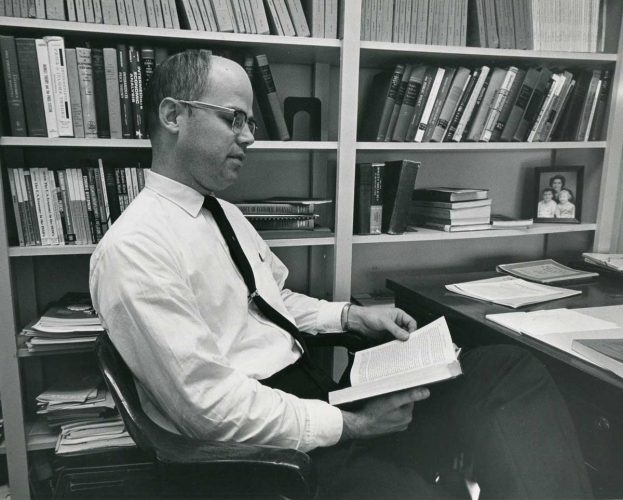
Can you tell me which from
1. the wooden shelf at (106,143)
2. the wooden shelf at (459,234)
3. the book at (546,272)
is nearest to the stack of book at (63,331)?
the wooden shelf at (106,143)

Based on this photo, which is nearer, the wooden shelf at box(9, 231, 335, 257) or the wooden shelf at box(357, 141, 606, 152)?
the wooden shelf at box(9, 231, 335, 257)

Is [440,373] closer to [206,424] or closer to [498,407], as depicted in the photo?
[498,407]

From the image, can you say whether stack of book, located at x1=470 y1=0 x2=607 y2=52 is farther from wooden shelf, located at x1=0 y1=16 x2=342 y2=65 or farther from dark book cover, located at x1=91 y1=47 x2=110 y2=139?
dark book cover, located at x1=91 y1=47 x2=110 y2=139

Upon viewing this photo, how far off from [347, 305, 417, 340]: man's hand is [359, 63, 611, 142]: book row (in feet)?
2.13

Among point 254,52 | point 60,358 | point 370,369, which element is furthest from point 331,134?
point 60,358

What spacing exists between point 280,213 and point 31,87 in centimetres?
78

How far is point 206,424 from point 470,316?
0.76 meters

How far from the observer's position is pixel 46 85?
132cm

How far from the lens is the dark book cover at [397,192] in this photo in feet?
5.39

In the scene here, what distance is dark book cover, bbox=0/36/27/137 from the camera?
128cm

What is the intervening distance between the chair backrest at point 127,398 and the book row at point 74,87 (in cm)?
77

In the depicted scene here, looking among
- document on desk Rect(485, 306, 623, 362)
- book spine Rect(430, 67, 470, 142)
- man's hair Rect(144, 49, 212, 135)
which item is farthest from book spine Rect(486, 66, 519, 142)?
man's hair Rect(144, 49, 212, 135)

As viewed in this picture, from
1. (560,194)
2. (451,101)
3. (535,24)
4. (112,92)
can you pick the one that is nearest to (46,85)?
(112,92)

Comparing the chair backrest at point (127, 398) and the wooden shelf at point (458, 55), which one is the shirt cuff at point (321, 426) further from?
the wooden shelf at point (458, 55)
